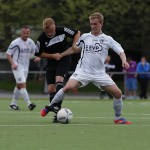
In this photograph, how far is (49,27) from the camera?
1435 cm

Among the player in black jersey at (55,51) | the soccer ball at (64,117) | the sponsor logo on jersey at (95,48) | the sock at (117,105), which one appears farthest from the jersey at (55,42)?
the sock at (117,105)

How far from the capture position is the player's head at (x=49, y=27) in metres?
14.3

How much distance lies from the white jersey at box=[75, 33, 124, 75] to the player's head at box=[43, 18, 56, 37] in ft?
3.22

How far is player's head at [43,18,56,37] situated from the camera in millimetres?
14305

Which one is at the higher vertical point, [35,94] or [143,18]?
[143,18]

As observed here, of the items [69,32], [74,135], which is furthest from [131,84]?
[74,135]

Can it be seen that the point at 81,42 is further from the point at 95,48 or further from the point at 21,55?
the point at 21,55

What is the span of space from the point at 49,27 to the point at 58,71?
996mm

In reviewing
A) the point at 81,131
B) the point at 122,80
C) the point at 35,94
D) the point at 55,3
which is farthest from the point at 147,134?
the point at 55,3

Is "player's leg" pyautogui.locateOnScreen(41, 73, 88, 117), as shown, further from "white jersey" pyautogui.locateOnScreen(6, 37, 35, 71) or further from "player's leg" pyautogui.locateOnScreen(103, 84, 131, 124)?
"white jersey" pyautogui.locateOnScreen(6, 37, 35, 71)

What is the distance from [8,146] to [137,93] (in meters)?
22.0

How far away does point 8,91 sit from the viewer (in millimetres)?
31406

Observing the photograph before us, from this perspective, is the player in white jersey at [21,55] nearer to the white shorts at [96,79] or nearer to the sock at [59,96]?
the sock at [59,96]

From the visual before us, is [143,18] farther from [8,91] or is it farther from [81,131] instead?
[81,131]
